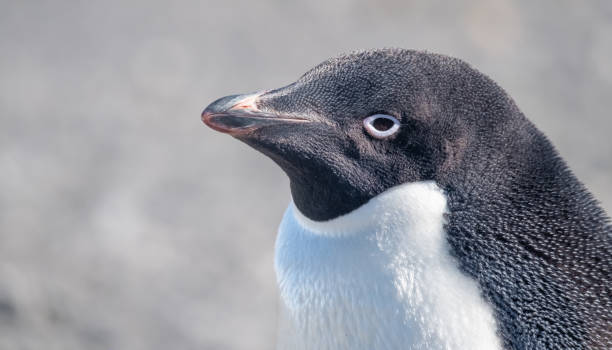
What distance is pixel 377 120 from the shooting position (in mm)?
1072

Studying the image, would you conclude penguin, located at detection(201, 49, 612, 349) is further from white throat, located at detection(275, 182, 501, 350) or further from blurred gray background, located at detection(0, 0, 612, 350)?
blurred gray background, located at detection(0, 0, 612, 350)

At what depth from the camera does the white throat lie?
106 centimetres

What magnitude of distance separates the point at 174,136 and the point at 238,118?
2.16 metres

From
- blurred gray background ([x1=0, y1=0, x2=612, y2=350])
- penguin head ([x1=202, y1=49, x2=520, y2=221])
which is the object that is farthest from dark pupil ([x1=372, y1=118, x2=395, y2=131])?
blurred gray background ([x1=0, y1=0, x2=612, y2=350])

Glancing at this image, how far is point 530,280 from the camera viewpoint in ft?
3.47

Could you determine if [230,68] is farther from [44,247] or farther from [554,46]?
[554,46]

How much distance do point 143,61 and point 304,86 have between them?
2.48m

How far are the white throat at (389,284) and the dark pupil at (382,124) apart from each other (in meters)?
0.08

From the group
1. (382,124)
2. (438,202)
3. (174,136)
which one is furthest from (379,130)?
(174,136)

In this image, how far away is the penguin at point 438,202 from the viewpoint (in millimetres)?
1056

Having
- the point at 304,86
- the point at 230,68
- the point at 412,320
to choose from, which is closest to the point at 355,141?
the point at 304,86

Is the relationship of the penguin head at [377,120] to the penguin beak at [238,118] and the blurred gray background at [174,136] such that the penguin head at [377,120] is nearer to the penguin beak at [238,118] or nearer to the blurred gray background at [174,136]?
the penguin beak at [238,118]

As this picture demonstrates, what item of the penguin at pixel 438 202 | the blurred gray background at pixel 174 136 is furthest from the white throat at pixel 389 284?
the blurred gray background at pixel 174 136

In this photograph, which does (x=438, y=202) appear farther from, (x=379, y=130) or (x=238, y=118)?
(x=238, y=118)
